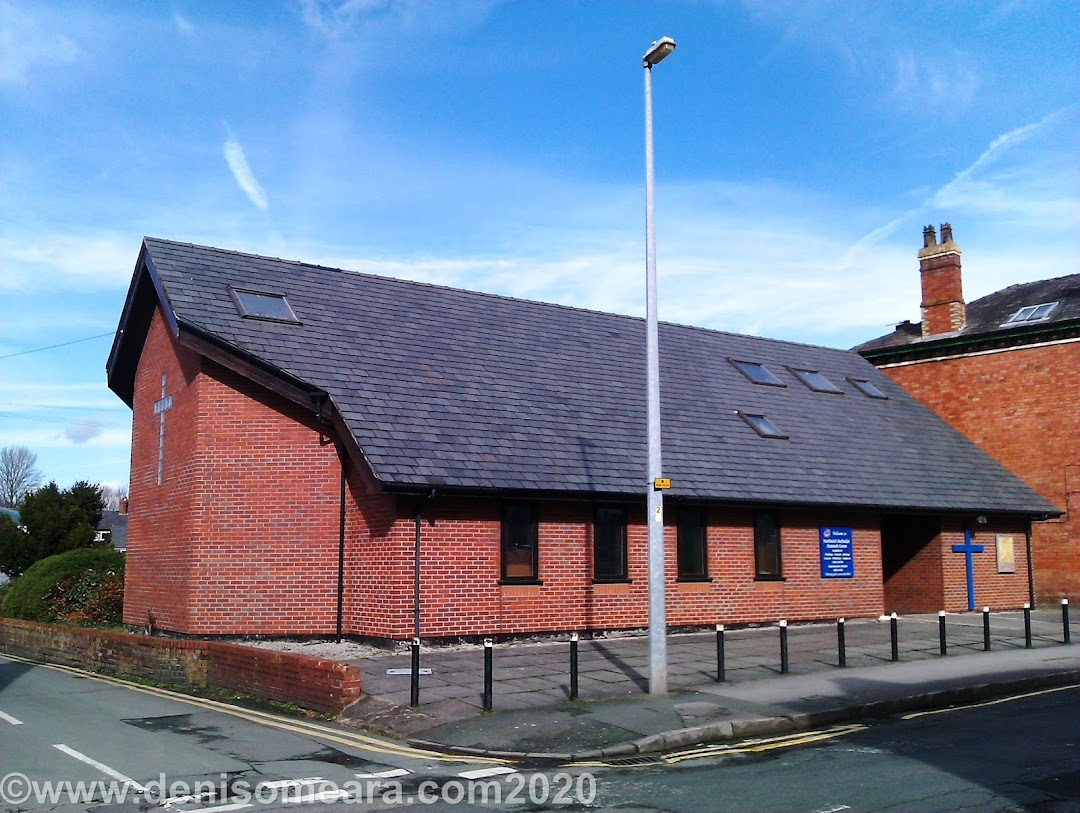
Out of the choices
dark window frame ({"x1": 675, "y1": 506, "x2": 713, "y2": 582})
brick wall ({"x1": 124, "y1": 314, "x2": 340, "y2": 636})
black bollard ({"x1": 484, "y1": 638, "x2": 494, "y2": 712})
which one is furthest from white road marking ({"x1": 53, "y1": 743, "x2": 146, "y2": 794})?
dark window frame ({"x1": 675, "y1": 506, "x2": 713, "y2": 582})

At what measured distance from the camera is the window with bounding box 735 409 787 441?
23266 mm

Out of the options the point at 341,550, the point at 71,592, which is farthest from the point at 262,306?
the point at 71,592

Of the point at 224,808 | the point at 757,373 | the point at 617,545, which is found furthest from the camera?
the point at 757,373

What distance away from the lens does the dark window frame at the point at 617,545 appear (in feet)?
61.1

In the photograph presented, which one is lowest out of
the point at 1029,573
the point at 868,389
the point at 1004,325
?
the point at 1029,573

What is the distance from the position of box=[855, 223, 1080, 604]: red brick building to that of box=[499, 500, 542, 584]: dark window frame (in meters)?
17.7

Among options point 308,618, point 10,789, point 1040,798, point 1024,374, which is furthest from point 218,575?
point 1024,374

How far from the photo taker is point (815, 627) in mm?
21000

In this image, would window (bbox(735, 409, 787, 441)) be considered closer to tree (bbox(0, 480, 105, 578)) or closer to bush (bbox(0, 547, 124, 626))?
bush (bbox(0, 547, 124, 626))

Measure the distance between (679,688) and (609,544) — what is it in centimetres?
580

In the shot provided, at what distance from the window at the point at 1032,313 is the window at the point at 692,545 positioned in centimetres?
1519

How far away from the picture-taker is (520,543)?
1770 centimetres

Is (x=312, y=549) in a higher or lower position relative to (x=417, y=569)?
higher

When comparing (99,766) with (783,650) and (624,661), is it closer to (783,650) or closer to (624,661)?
(624,661)
